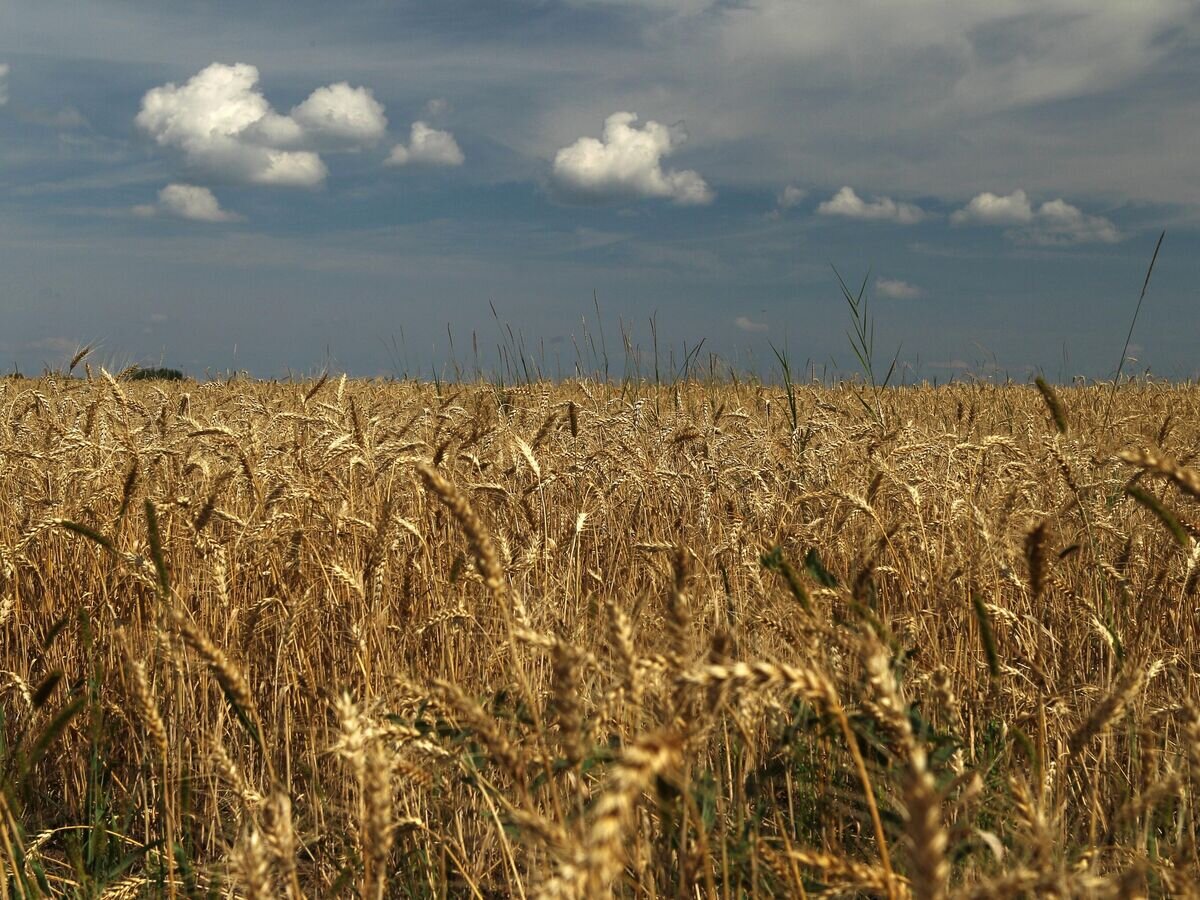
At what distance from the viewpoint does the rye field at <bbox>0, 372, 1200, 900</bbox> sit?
1021 millimetres

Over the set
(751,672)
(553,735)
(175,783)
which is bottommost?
(175,783)

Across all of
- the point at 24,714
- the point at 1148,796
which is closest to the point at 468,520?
the point at 1148,796

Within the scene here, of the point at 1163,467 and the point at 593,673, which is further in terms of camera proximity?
the point at 593,673

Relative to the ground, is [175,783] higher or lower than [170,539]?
lower

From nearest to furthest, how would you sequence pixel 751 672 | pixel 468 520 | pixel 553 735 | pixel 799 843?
pixel 751 672 < pixel 468 520 < pixel 799 843 < pixel 553 735

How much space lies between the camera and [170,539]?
3.13m

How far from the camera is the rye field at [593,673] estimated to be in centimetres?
102

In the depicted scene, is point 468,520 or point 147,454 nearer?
point 468,520

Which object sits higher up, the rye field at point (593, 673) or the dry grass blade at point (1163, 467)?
the dry grass blade at point (1163, 467)

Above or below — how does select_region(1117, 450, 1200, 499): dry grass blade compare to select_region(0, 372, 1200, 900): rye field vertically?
above

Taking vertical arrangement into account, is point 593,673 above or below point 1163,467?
below

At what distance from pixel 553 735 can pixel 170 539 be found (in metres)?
1.84

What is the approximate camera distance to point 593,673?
6.45 feet

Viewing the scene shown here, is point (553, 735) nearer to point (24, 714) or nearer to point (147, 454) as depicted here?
point (24, 714)
